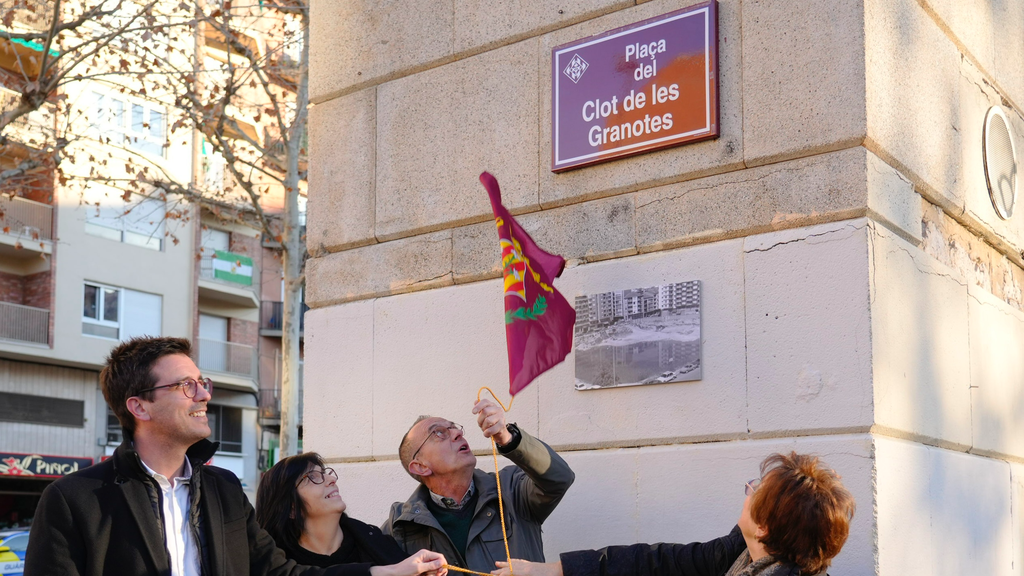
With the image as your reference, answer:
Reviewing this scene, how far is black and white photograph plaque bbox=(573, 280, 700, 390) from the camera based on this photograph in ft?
15.0


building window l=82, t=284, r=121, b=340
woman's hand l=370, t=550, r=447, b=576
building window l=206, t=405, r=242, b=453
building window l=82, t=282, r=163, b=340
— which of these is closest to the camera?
woman's hand l=370, t=550, r=447, b=576

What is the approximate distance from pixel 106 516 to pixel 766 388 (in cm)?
241

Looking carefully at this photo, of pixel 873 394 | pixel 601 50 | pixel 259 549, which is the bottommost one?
pixel 259 549

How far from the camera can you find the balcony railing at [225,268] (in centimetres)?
3209

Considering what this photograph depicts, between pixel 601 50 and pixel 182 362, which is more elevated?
pixel 601 50

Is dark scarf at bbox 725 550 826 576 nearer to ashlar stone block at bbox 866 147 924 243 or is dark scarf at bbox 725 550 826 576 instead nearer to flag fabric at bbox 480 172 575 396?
flag fabric at bbox 480 172 575 396

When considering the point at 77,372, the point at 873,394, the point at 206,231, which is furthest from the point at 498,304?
the point at 206,231

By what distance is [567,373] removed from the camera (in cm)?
493

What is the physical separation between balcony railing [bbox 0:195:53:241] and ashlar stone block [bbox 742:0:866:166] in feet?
79.5

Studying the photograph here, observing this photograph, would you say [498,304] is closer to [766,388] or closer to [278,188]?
[766,388]

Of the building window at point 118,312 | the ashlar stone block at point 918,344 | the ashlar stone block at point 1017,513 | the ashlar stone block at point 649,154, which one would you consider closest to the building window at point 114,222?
the building window at point 118,312

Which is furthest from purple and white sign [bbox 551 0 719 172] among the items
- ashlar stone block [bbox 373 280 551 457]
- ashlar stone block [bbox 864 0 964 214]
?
ashlar stone block [bbox 373 280 551 457]

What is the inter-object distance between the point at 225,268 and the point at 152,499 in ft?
98.4

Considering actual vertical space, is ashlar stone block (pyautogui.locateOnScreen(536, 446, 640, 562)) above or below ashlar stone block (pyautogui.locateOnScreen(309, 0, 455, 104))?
below
